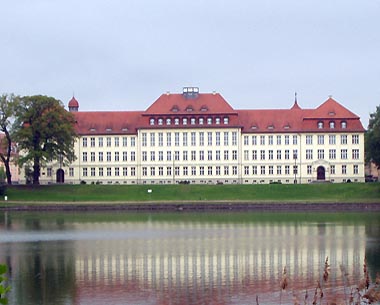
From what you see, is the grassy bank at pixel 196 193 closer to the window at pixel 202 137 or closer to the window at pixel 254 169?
the window at pixel 202 137

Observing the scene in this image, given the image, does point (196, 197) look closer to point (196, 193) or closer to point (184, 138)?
point (196, 193)

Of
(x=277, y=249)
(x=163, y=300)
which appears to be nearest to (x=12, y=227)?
(x=277, y=249)

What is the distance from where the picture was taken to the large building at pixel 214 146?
99.6 m

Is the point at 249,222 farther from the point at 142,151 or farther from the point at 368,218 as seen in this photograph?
the point at 142,151

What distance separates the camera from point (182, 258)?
3509 cm

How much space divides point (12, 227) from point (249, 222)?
1588 cm

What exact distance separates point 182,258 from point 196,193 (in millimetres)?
49105

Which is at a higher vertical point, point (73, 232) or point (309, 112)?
point (309, 112)

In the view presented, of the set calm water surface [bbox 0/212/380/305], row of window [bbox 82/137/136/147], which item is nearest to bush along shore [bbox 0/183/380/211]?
calm water surface [bbox 0/212/380/305]

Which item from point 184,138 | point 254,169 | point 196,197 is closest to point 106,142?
point 184,138

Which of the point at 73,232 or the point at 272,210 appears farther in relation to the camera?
the point at 272,210

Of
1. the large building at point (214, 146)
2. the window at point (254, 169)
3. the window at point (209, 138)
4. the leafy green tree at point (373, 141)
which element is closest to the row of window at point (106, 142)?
the large building at point (214, 146)

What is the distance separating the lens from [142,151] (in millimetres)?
101375

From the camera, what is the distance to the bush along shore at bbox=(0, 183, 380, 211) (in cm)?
7381
